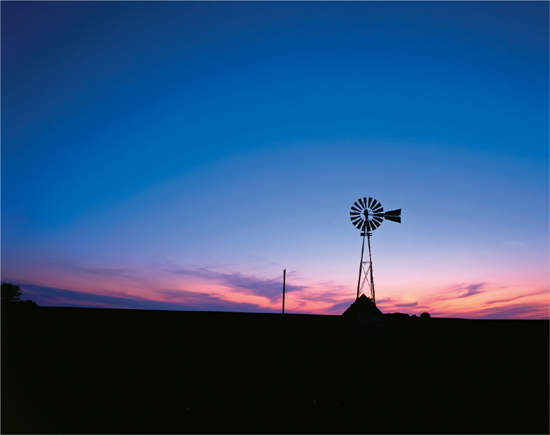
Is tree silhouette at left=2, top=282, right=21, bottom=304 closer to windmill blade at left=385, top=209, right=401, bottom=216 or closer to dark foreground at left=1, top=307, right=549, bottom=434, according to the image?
dark foreground at left=1, top=307, right=549, bottom=434

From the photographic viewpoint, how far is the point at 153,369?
14242 mm

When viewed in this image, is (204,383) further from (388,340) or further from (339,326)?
(388,340)

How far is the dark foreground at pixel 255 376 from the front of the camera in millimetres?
12734

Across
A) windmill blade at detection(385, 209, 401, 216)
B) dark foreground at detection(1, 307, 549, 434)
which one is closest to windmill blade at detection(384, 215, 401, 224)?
windmill blade at detection(385, 209, 401, 216)

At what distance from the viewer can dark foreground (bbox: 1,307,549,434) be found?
12734 millimetres

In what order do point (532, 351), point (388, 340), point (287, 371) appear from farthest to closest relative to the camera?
point (388, 340) < point (532, 351) < point (287, 371)

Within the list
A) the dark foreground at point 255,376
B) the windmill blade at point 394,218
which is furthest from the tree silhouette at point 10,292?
the windmill blade at point 394,218

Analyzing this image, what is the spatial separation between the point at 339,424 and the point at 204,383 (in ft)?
16.7

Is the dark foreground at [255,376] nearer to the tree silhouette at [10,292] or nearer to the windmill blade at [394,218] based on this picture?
the windmill blade at [394,218]

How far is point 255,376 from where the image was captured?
14391 mm

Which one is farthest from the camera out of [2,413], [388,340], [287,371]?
[388,340]

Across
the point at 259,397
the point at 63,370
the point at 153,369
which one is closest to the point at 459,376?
the point at 259,397

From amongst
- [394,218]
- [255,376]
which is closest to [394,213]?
[394,218]

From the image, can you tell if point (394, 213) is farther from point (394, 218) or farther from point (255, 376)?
point (255, 376)
